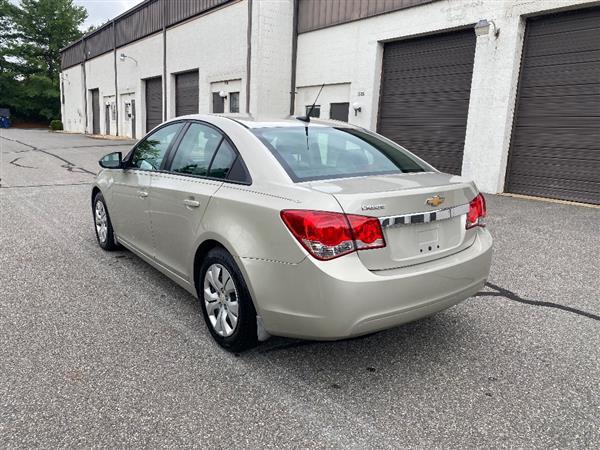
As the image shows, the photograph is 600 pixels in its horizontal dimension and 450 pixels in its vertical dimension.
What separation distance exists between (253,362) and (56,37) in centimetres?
6914

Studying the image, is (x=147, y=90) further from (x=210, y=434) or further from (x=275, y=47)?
(x=210, y=434)

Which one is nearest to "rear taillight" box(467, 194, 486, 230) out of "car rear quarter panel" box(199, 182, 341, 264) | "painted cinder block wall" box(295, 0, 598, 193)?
"car rear quarter panel" box(199, 182, 341, 264)

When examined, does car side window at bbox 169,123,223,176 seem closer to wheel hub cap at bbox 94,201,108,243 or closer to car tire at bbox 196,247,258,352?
car tire at bbox 196,247,258,352

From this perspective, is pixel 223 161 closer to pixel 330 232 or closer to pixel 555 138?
pixel 330 232

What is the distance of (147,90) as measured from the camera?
92.3ft

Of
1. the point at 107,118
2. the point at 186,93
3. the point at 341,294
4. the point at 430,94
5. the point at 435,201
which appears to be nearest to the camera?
the point at 341,294

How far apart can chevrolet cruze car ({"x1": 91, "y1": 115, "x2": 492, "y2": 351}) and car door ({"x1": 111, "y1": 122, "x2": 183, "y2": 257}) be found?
0.16 metres

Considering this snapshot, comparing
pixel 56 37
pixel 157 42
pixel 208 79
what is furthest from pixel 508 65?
pixel 56 37

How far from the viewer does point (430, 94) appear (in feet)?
40.9

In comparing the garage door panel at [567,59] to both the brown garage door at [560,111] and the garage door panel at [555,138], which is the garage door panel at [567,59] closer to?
the brown garage door at [560,111]

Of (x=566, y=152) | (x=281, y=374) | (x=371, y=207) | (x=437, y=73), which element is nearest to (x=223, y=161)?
(x=371, y=207)

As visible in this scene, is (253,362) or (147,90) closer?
(253,362)

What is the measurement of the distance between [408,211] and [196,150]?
5.87 feet

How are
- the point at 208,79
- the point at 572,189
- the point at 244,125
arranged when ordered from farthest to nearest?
1. the point at 208,79
2. the point at 572,189
3. the point at 244,125
